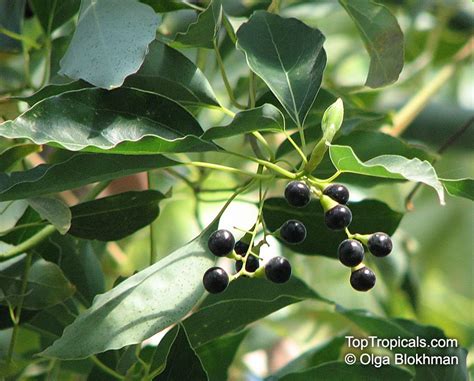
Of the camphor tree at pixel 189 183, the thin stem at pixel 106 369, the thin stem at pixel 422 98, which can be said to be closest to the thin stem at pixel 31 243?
the camphor tree at pixel 189 183

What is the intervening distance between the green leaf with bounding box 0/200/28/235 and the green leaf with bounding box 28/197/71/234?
97mm

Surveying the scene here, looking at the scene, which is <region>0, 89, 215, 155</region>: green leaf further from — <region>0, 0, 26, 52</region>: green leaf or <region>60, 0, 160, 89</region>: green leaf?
<region>0, 0, 26, 52</region>: green leaf

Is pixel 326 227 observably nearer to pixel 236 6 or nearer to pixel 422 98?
pixel 236 6

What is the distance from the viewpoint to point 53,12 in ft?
2.91

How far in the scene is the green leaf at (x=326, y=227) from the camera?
84 centimetres

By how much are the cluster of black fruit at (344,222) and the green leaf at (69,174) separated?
0.11 meters

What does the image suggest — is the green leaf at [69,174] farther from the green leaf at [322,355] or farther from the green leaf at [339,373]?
the green leaf at [322,355]

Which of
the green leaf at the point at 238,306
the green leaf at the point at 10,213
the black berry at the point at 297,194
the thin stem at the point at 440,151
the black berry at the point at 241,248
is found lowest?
the thin stem at the point at 440,151

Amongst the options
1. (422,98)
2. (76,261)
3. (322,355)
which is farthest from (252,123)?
(422,98)

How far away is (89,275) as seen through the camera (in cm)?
87

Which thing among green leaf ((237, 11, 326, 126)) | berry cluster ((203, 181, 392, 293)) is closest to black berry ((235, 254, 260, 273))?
berry cluster ((203, 181, 392, 293))

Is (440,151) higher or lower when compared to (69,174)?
lower

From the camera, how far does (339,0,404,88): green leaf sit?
761 millimetres

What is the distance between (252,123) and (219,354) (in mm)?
330
